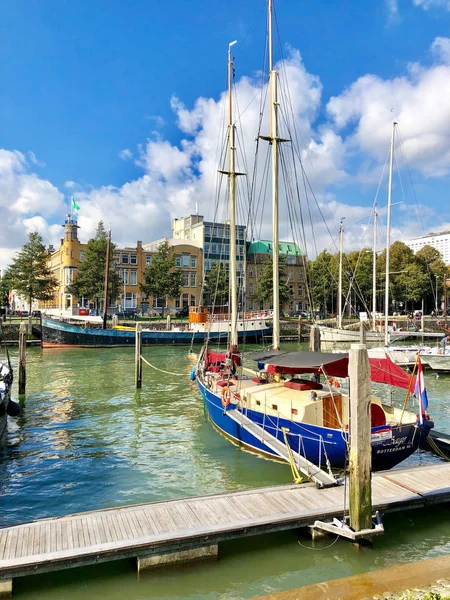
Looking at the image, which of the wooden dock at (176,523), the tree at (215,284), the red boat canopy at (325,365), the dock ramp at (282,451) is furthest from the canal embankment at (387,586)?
the tree at (215,284)

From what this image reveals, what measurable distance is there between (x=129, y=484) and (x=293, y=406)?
17.4 feet

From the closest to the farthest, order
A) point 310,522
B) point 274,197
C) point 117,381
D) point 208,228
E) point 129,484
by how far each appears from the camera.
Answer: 1. point 310,522
2. point 129,484
3. point 274,197
4. point 117,381
5. point 208,228

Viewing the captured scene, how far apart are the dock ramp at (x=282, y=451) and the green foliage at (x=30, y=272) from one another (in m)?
55.8

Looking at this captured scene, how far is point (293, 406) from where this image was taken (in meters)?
14.5

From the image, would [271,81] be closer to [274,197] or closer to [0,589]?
[274,197]

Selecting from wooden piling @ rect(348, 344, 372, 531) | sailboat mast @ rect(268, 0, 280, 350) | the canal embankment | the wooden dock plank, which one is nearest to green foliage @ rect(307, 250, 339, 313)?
sailboat mast @ rect(268, 0, 280, 350)

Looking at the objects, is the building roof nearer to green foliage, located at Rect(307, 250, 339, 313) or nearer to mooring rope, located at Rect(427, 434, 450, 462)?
green foliage, located at Rect(307, 250, 339, 313)

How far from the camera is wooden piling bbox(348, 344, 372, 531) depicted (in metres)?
9.70

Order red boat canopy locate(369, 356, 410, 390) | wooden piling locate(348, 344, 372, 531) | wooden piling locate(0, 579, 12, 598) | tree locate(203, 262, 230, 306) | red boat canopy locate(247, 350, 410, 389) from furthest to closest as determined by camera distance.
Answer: tree locate(203, 262, 230, 306), red boat canopy locate(369, 356, 410, 390), red boat canopy locate(247, 350, 410, 389), wooden piling locate(348, 344, 372, 531), wooden piling locate(0, 579, 12, 598)

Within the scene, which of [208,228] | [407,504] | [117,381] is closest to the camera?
[407,504]

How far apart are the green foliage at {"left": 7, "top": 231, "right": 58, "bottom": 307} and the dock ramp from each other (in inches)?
2197

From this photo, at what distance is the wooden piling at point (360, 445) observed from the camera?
970 cm

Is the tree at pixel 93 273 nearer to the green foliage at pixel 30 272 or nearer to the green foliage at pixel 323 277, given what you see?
the green foliage at pixel 30 272

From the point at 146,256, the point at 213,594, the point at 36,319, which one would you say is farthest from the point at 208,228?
the point at 213,594
